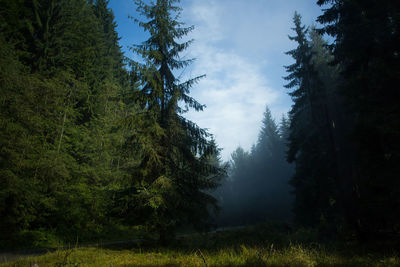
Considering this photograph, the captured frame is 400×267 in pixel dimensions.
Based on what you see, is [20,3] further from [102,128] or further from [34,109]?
[102,128]

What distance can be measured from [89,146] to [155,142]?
844 centimetres

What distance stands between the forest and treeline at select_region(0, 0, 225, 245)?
0.23ft

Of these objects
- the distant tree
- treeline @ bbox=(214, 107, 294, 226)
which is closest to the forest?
the distant tree

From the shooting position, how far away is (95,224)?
1419 centimetres

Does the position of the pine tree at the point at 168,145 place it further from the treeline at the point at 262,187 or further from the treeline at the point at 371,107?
the treeline at the point at 262,187

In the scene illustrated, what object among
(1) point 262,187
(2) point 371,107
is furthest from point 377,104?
(1) point 262,187

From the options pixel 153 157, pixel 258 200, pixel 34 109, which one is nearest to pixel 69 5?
pixel 34 109

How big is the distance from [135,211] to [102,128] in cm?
1027

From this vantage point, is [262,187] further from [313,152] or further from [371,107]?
[371,107]

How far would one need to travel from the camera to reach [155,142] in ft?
31.1

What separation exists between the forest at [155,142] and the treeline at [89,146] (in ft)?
0.23

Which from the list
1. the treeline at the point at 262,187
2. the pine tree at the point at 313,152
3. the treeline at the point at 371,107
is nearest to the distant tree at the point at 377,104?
the treeline at the point at 371,107

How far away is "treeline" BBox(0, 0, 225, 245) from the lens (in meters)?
9.05

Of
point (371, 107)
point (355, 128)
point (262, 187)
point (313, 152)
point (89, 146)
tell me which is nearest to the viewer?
point (371, 107)
